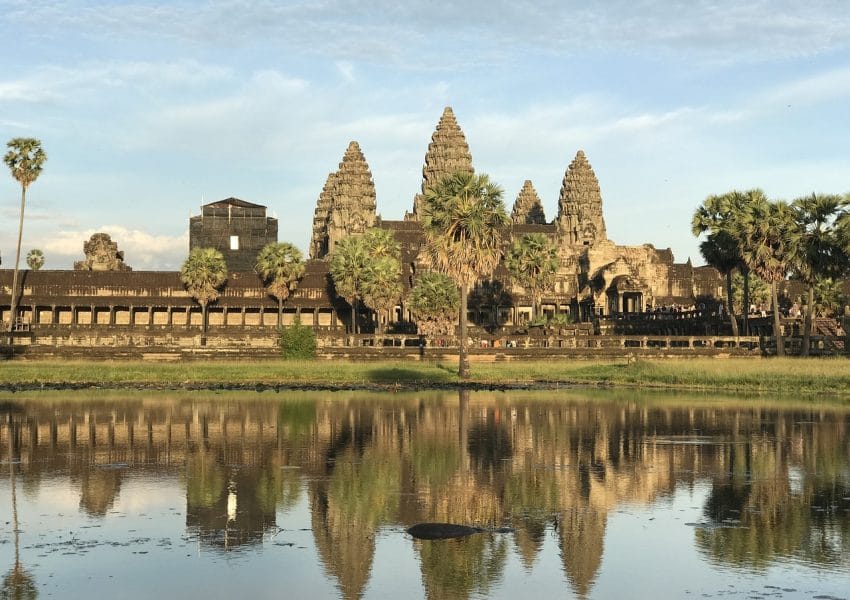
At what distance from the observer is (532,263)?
304ft

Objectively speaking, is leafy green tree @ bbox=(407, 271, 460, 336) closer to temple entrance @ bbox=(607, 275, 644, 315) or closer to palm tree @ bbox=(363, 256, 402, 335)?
palm tree @ bbox=(363, 256, 402, 335)

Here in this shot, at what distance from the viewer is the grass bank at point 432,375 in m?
53.9

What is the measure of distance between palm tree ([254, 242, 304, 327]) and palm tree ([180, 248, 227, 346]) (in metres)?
3.78

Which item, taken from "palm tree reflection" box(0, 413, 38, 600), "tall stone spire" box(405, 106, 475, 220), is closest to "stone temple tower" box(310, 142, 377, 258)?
"tall stone spire" box(405, 106, 475, 220)

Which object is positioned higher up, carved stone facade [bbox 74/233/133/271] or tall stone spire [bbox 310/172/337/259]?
tall stone spire [bbox 310/172/337/259]

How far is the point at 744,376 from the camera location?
54406 millimetres

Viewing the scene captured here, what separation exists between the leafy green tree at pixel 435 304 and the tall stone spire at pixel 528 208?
9234cm

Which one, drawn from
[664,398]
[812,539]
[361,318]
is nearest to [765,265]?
[664,398]

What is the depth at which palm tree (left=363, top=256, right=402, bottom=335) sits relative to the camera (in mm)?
87250

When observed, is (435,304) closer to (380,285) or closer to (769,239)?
(380,285)

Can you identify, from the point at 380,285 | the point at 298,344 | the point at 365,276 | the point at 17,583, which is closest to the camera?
the point at 17,583

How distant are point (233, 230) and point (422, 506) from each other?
382 ft

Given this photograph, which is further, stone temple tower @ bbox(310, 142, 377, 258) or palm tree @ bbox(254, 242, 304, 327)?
stone temple tower @ bbox(310, 142, 377, 258)

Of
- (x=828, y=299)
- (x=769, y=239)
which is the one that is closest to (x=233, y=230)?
(x=828, y=299)
